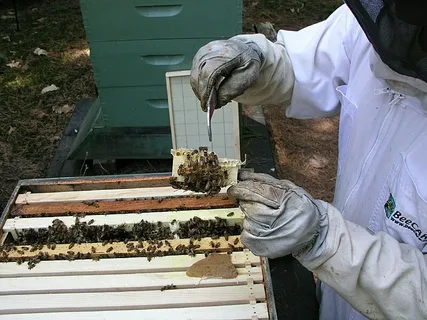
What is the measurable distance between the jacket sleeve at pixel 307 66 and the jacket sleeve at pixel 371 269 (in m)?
0.65

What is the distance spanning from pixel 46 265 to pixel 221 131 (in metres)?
1.40

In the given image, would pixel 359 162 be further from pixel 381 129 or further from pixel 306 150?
pixel 306 150

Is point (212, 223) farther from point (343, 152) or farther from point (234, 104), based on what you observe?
point (234, 104)

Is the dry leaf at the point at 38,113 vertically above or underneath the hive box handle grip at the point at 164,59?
underneath

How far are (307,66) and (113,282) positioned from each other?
1086mm

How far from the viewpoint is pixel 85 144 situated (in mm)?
3621

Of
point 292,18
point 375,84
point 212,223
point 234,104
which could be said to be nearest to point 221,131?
point 234,104

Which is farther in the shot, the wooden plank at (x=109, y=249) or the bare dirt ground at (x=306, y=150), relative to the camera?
the bare dirt ground at (x=306, y=150)

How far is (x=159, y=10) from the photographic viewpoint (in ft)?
9.43

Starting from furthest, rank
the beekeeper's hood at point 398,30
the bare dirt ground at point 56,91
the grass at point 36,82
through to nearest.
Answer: the grass at point 36,82 < the bare dirt ground at point 56,91 < the beekeeper's hood at point 398,30

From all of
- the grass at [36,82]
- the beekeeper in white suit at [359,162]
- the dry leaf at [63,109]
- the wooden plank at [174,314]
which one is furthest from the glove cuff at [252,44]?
the dry leaf at [63,109]

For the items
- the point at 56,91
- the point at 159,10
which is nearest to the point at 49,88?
the point at 56,91

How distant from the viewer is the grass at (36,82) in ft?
13.6

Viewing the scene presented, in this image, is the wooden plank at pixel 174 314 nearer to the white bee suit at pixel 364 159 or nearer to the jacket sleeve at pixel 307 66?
the white bee suit at pixel 364 159
